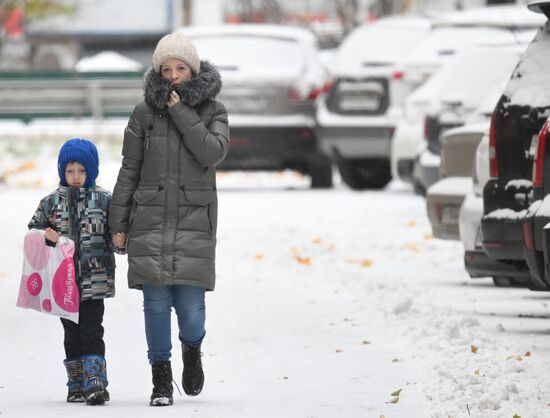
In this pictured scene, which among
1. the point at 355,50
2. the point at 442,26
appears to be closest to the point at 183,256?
the point at 442,26

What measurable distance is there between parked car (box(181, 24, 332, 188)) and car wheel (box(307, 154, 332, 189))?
86 mm

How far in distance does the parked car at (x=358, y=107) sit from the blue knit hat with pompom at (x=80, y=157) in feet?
41.8

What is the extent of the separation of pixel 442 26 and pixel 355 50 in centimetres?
181

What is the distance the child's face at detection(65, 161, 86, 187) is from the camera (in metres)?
7.44

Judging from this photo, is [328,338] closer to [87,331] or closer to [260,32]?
[87,331]

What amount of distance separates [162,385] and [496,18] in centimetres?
1243

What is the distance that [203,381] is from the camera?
7.45 metres

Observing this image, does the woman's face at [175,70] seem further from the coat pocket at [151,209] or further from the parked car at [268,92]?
the parked car at [268,92]

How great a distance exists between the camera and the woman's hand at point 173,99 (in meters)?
7.21

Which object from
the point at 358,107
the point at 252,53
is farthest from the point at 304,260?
the point at 252,53

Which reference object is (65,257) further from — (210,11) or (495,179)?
(210,11)

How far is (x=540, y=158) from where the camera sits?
28.6 feet

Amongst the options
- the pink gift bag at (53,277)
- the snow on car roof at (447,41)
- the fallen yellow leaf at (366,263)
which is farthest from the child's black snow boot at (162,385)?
the snow on car roof at (447,41)

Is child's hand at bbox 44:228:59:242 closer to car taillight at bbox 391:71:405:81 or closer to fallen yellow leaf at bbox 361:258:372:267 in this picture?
fallen yellow leaf at bbox 361:258:372:267
